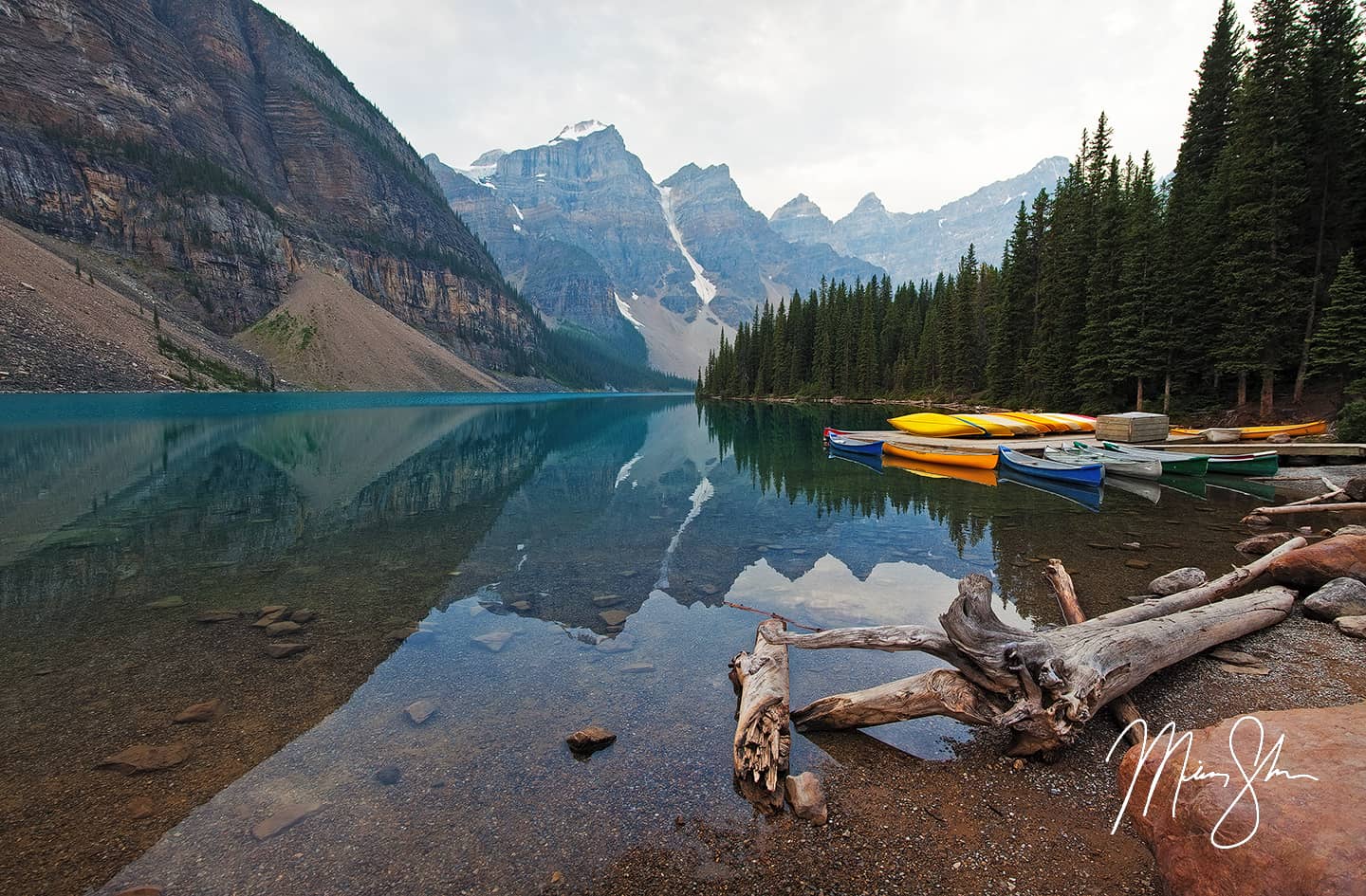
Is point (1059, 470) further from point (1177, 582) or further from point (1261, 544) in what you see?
point (1177, 582)

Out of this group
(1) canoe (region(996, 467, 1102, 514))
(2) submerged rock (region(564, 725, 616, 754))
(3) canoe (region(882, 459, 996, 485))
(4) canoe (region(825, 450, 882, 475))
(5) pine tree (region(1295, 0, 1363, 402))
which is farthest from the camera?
(5) pine tree (region(1295, 0, 1363, 402))

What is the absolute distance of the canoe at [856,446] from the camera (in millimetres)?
31484

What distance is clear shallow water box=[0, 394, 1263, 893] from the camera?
4.89m

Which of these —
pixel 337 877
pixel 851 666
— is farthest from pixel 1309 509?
pixel 337 877

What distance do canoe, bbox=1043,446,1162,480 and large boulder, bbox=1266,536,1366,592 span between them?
536 inches

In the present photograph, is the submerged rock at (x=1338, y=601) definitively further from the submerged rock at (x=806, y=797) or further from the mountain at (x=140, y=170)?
the mountain at (x=140, y=170)

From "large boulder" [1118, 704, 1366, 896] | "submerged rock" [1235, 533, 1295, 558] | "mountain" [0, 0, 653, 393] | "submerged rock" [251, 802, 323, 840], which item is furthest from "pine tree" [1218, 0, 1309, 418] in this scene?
"mountain" [0, 0, 653, 393]

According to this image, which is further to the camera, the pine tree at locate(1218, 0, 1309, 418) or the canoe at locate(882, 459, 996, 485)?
the pine tree at locate(1218, 0, 1309, 418)

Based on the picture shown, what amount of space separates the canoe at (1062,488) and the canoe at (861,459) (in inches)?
209

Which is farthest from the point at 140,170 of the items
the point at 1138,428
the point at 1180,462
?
the point at 1180,462

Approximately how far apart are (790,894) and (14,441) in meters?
48.9

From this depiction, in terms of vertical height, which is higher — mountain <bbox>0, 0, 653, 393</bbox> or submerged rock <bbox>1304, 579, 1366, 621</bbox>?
mountain <bbox>0, 0, 653, 393</bbox>

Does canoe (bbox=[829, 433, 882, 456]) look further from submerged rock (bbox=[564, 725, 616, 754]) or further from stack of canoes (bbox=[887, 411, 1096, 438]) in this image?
submerged rock (bbox=[564, 725, 616, 754])

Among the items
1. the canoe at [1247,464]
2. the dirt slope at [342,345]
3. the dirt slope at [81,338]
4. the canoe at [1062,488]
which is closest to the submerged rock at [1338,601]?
the canoe at [1062,488]
